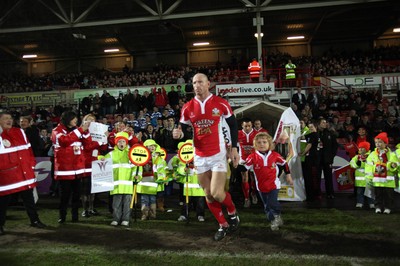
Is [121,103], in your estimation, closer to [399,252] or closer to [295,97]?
[295,97]

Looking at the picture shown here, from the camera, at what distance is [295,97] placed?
52.4ft

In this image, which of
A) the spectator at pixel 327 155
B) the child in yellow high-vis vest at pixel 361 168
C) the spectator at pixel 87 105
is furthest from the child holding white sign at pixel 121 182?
the spectator at pixel 87 105

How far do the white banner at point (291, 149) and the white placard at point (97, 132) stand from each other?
430 cm

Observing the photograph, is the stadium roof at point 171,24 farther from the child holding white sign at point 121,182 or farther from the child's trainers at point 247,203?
the child holding white sign at point 121,182

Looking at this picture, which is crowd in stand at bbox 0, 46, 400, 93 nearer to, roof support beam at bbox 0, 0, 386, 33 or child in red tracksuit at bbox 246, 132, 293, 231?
roof support beam at bbox 0, 0, 386, 33

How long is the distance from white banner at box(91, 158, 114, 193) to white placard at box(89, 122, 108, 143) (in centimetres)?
73

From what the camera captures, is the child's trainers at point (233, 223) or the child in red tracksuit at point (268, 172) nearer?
the child's trainers at point (233, 223)

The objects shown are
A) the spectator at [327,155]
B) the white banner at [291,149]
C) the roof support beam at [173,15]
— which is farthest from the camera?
the roof support beam at [173,15]

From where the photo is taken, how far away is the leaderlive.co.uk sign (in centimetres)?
1614

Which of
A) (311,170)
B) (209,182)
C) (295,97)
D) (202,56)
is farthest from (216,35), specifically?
(209,182)

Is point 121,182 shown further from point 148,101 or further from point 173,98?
point 173,98

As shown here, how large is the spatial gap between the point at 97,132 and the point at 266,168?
3.45 metres

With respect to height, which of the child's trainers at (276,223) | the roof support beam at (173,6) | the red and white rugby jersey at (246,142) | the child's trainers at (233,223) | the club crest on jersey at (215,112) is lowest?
the child's trainers at (276,223)

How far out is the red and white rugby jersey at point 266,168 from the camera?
6.24m
